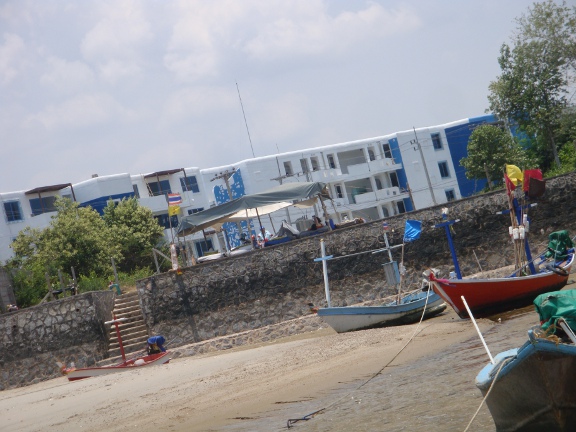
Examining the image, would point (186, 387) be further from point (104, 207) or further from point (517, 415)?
point (104, 207)

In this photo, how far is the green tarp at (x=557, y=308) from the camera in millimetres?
7809

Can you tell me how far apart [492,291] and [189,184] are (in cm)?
4144

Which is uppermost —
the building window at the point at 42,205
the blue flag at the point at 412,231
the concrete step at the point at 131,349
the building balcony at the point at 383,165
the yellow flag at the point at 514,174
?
the building window at the point at 42,205

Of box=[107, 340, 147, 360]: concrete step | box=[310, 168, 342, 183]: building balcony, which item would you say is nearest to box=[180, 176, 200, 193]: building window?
box=[310, 168, 342, 183]: building balcony

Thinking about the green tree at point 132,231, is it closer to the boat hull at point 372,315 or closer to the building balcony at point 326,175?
the building balcony at point 326,175

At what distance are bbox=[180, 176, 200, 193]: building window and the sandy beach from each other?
3743 centimetres

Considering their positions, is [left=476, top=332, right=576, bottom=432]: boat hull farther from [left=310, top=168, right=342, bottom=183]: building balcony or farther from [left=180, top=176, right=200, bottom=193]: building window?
[left=180, top=176, right=200, bottom=193]: building window

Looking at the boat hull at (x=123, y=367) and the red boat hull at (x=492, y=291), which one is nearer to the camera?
the red boat hull at (x=492, y=291)

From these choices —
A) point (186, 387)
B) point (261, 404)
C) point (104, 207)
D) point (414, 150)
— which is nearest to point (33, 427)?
point (186, 387)

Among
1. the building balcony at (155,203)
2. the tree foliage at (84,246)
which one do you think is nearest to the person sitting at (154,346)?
the tree foliage at (84,246)

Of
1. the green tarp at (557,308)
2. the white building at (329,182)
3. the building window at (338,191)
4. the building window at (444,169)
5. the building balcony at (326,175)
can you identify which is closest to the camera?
the green tarp at (557,308)

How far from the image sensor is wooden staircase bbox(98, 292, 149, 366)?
23891 millimetres

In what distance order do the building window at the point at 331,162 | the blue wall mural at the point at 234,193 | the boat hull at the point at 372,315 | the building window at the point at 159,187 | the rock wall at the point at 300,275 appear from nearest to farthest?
the boat hull at the point at 372,315 < the rock wall at the point at 300,275 < the blue wall mural at the point at 234,193 < the building window at the point at 159,187 < the building window at the point at 331,162

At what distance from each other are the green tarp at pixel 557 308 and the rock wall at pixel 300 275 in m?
16.8
